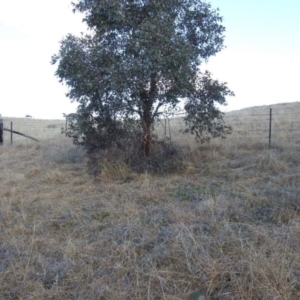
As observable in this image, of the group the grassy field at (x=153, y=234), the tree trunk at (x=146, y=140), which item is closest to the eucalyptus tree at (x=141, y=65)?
the tree trunk at (x=146, y=140)

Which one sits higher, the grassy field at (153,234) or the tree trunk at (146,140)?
the tree trunk at (146,140)

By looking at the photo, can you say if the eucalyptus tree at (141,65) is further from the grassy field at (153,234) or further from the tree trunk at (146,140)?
the grassy field at (153,234)

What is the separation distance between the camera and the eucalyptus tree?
27.6ft

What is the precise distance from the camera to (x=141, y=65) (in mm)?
8234

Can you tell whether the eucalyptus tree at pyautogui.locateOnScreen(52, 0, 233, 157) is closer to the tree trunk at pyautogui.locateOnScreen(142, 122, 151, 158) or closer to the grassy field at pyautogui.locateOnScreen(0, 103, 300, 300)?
the tree trunk at pyautogui.locateOnScreen(142, 122, 151, 158)

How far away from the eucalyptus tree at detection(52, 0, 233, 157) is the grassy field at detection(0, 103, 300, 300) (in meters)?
1.55

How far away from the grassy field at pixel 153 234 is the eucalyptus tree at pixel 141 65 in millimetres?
1550

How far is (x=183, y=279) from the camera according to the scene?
148 inches

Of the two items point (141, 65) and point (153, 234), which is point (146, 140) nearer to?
point (141, 65)

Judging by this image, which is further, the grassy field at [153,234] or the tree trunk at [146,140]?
the tree trunk at [146,140]

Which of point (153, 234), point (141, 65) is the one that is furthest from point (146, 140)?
point (153, 234)

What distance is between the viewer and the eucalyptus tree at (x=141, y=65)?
27.6 feet

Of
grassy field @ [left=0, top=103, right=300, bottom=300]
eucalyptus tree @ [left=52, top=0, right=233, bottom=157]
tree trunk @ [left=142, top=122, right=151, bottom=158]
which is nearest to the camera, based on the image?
grassy field @ [left=0, top=103, right=300, bottom=300]

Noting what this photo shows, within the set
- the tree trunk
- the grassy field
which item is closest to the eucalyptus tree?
the tree trunk
